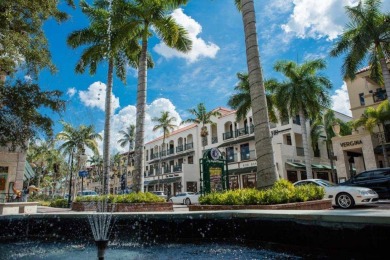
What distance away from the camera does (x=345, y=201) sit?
1217cm

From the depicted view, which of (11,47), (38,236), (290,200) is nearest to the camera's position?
(38,236)

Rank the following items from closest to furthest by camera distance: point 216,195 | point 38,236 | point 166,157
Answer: point 38,236 < point 216,195 < point 166,157

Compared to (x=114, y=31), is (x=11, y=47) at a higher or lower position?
lower

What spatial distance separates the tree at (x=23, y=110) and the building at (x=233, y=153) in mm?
25000

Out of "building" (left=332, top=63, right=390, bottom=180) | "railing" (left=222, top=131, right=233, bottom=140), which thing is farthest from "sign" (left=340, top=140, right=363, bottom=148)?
"railing" (left=222, top=131, right=233, bottom=140)

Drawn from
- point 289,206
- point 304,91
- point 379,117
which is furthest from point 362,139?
point 289,206

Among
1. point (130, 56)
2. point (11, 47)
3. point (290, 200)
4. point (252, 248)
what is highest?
point (130, 56)

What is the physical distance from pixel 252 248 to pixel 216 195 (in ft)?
17.9

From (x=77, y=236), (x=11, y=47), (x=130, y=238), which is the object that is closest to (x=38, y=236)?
(x=77, y=236)

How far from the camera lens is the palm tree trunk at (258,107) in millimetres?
9547

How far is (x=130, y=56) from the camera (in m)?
19.9

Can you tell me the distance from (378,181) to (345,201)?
9.50 feet

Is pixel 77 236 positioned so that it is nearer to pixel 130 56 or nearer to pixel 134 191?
pixel 134 191

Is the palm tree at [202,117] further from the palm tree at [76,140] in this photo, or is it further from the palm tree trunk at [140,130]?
the palm tree trunk at [140,130]
